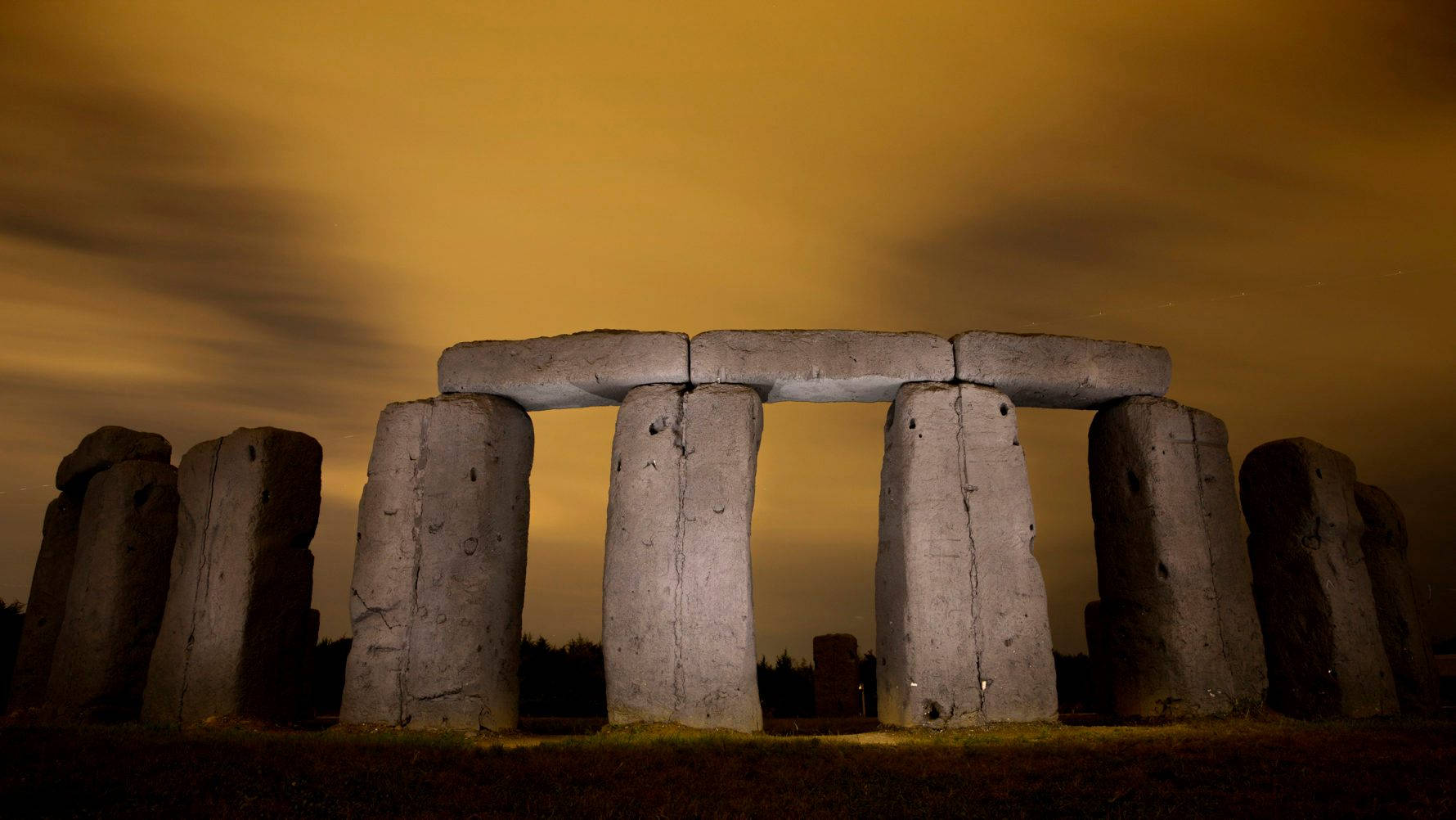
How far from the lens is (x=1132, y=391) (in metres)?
11.7

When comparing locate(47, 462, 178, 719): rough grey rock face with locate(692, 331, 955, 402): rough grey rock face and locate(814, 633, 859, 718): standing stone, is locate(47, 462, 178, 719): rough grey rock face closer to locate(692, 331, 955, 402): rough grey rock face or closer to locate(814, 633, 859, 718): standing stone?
locate(692, 331, 955, 402): rough grey rock face

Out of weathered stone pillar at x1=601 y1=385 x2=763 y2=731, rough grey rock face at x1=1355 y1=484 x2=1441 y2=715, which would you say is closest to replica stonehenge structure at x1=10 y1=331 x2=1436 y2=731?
weathered stone pillar at x1=601 y1=385 x2=763 y2=731

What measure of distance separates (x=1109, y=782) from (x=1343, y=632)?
6229 millimetres

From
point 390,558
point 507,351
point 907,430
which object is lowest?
point 390,558

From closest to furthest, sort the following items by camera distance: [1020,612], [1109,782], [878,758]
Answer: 1. [1109,782]
2. [878,758]
3. [1020,612]

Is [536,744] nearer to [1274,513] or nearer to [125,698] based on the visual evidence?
[125,698]

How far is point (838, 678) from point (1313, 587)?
7.63 m

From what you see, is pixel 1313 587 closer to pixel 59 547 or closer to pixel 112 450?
pixel 112 450

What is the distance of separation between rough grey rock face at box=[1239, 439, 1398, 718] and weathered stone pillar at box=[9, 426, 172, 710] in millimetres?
12818

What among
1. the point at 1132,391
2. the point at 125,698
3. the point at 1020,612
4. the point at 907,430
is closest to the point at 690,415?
the point at 907,430

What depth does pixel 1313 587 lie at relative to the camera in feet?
38.4

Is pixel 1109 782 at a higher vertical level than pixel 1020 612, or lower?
lower

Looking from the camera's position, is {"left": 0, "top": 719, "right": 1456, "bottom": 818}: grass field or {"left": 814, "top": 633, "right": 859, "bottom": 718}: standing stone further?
{"left": 814, "top": 633, "right": 859, "bottom": 718}: standing stone

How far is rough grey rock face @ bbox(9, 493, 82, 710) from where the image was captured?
41.2 ft
